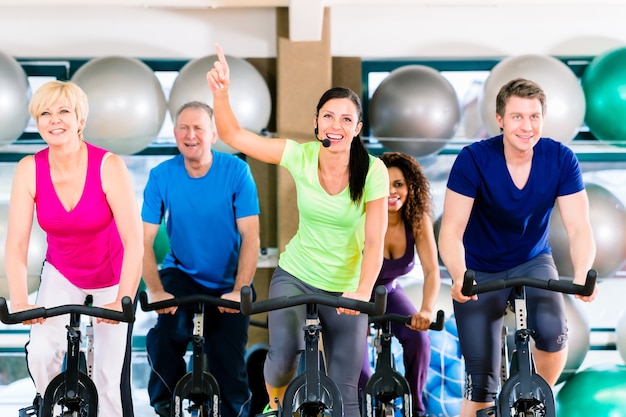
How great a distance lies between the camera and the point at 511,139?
304 cm

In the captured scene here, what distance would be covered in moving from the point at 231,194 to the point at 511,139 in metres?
1.25

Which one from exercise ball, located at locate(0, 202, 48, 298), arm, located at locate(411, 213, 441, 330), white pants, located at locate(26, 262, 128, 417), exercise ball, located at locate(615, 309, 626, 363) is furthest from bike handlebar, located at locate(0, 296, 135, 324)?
exercise ball, located at locate(615, 309, 626, 363)

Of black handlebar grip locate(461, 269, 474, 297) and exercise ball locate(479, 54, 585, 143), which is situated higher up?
exercise ball locate(479, 54, 585, 143)

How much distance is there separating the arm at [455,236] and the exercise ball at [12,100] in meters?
2.58

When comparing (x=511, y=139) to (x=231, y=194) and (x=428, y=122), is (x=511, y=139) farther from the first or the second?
(x=428, y=122)

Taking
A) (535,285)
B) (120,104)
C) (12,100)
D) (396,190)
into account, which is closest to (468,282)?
(535,285)

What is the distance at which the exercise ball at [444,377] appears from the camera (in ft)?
14.6

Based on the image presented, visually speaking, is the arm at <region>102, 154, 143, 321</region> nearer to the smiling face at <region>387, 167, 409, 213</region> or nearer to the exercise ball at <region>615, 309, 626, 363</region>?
the smiling face at <region>387, 167, 409, 213</region>

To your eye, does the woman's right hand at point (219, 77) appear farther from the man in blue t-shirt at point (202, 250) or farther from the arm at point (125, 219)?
the man in blue t-shirt at point (202, 250)

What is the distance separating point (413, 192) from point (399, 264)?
333 mm

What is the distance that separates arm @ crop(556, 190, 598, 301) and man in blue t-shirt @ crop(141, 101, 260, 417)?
4.21ft

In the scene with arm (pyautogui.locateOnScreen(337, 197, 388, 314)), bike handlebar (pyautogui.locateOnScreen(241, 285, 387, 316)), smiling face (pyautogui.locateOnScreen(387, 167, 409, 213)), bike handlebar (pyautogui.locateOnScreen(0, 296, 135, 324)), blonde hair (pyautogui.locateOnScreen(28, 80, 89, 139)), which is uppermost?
blonde hair (pyautogui.locateOnScreen(28, 80, 89, 139))

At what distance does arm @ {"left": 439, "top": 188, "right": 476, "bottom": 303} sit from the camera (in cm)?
303

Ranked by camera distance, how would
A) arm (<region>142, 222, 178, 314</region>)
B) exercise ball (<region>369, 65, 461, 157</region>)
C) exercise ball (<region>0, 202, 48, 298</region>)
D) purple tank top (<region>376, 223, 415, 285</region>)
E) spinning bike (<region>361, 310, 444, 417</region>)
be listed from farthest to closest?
exercise ball (<region>369, 65, 461, 157</region>), exercise ball (<region>0, 202, 48, 298</region>), purple tank top (<region>376, 223, 415, 285</region>), arm (<region>142, 222, 178, 314</region>), spinning bike (<region>361, 310, 444, 417</region>)
